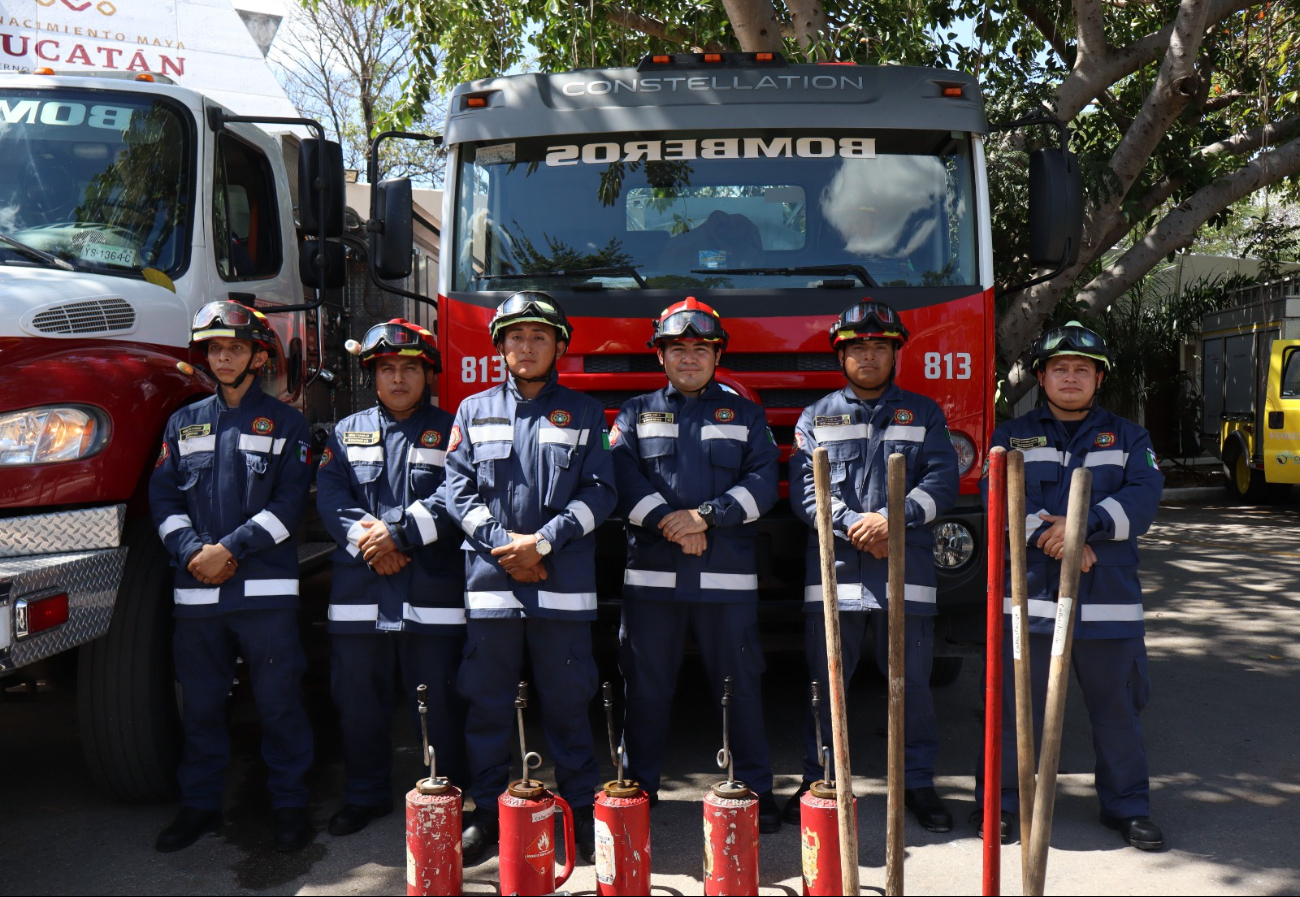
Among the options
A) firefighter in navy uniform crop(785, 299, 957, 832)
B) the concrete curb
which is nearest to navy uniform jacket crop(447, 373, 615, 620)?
firefighter in navy uniform crop(785, 299, 957, 832)

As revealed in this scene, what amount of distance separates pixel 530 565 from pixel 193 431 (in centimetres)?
135

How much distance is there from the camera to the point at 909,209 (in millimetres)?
4824

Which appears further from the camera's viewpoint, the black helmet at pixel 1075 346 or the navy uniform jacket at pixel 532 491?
the black helmet at pixel 1075 346

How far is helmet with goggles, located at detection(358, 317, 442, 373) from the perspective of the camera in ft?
14.2

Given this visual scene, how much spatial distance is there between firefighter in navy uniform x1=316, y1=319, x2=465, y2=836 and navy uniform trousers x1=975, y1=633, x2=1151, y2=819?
6.86 feet

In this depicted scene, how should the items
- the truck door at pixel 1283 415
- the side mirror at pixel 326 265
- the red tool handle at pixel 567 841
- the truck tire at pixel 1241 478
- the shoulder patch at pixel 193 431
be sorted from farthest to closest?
the truck tire at pixel 1241 478
the truck door at pixel 1283 415
the side mirror at pixel 326 265
the shoulder patch at pixel 193 431
the red tool handle at pixel 567 841

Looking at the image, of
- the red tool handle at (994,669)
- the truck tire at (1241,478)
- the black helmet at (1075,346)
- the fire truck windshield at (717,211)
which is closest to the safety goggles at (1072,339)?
the black helmet at (1075,346)

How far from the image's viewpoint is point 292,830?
Answer: 4070 mm

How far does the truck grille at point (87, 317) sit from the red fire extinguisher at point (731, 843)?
2.76 metres

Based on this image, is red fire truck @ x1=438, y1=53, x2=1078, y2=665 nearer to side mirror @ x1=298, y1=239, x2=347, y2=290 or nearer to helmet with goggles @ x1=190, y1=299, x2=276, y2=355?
side mirror @ x1=298, y1=239, x2=347, y2=290

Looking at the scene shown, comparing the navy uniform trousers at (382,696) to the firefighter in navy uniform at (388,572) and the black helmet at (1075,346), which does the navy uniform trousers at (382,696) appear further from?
the black helmet at (1075,346)

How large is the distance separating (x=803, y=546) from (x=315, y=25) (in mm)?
20174

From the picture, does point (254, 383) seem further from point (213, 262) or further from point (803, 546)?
point (803, 546)

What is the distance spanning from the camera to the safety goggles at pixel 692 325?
4211mm
